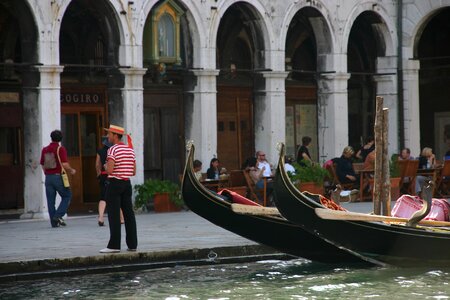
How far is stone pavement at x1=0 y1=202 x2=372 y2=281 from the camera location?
13773mm

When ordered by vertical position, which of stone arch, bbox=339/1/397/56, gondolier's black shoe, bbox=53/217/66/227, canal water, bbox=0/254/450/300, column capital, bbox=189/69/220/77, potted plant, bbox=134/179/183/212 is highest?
stone arch, bbox=339/1/397/56

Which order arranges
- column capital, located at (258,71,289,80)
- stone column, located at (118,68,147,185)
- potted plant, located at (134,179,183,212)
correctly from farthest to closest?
column capital, located at (258,71,289,80), stone column, located at (118,68,147,185), potted plant, located at (134,179,183,212)

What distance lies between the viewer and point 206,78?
74.7 ft

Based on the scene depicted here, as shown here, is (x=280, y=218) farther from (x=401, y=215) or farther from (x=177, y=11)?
(x=177, y=11)

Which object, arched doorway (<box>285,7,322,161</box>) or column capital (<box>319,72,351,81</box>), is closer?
column capital (<box>319,72,351,81</box>)

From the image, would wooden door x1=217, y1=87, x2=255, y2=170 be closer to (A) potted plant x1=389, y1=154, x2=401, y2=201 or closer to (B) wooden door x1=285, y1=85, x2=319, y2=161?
(B) wooden door x1=285, y1=85, x2=319, y2=161

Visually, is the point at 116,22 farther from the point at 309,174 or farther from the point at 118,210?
the point at 118,210

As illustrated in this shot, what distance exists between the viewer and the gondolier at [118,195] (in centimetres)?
1447

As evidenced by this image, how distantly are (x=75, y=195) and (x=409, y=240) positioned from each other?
9.43 meters

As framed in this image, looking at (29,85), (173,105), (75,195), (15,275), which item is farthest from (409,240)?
(173,105)

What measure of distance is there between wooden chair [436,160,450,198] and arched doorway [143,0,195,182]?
4703 mm

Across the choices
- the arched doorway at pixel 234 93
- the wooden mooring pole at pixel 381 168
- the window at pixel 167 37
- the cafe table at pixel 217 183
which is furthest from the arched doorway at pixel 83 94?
the wooden mooring pole at pixel 381 168

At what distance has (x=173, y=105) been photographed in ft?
81.4

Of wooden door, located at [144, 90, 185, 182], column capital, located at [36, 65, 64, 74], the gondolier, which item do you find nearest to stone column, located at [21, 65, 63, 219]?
column capital, located at [36, 65, 64, 74]
